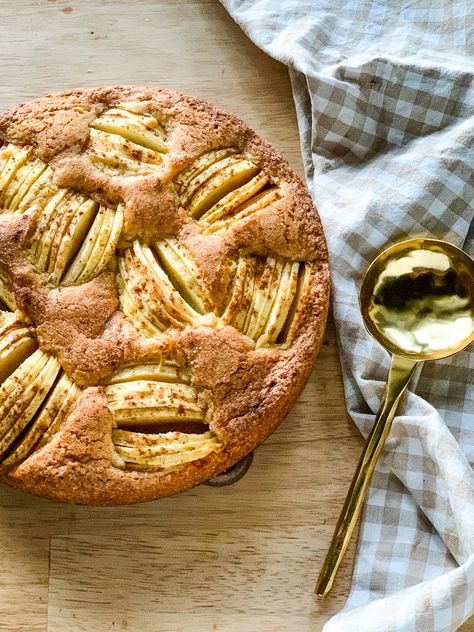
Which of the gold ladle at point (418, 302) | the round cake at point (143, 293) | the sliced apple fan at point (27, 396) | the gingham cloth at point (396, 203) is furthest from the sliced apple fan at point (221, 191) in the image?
the sliced apple fan at point (27, 396)

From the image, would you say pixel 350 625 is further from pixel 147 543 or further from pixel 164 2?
pixel 164 2

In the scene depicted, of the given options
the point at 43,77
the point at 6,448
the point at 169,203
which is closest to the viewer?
the point at 6,448

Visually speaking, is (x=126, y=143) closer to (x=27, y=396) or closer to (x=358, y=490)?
(x=27, y=396)

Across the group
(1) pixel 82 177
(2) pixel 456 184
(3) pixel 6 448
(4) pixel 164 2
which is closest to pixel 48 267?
(1) pixel 82 177

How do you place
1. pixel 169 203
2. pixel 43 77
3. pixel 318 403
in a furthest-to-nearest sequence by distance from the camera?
pixel 43 77
pixel 318 403
pixel 169 203

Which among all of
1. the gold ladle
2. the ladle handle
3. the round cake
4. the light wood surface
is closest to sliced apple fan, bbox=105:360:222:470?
the round cake

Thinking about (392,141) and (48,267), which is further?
(392,141)

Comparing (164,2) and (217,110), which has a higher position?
(164,2)
